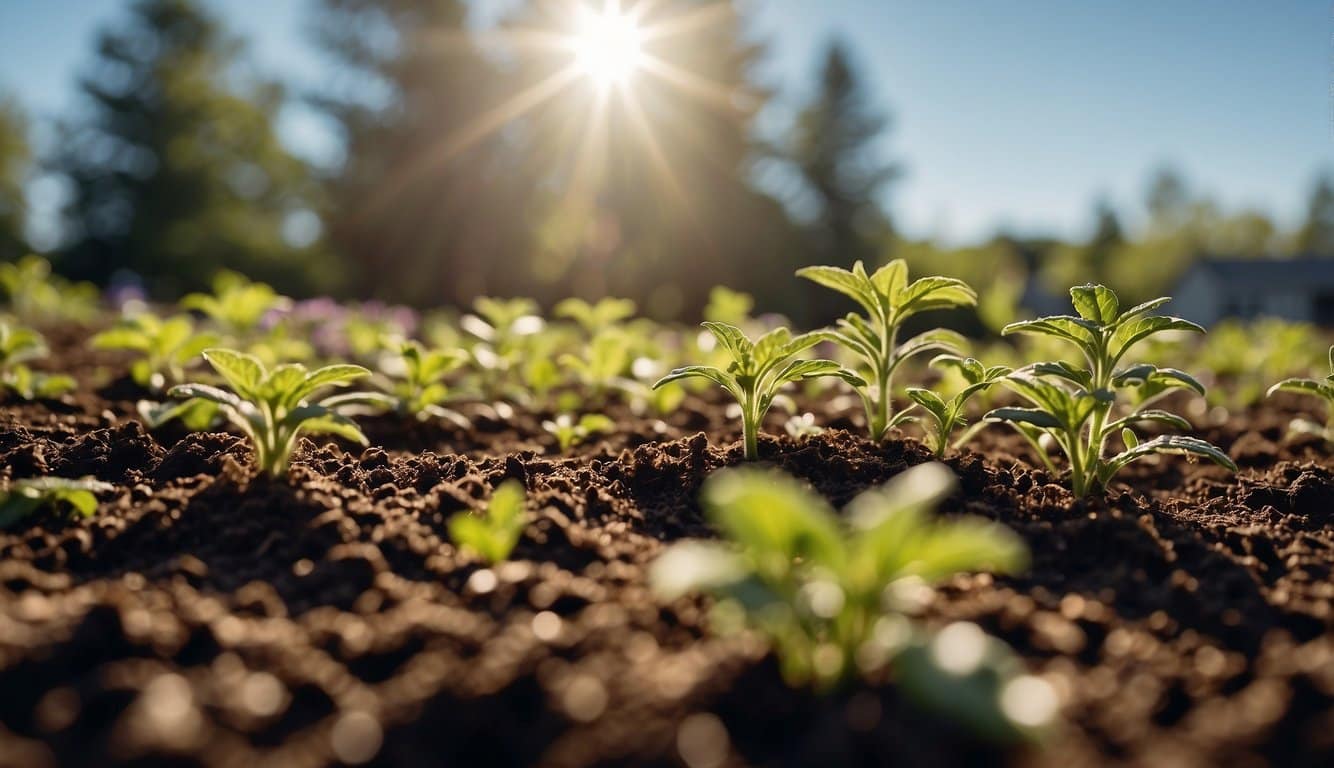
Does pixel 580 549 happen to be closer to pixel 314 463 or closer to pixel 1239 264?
pixel 314 463

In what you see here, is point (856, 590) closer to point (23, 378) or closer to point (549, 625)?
point (549, 625)

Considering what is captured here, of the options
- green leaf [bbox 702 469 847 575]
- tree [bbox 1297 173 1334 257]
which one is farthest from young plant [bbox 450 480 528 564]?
tree [bbox 1297 173 1334 257]

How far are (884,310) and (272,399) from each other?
1.95 meters

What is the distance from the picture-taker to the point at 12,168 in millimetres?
34000

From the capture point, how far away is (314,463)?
276 centimetres

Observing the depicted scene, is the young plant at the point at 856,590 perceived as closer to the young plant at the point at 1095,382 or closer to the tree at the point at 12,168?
the young plant at the point at 1095,382

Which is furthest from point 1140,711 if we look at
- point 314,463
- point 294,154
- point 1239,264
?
point 1239,264

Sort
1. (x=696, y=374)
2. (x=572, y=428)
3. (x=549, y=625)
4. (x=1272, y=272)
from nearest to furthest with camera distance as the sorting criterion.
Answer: (x=549, y=625) < (x=696, y=374) < (x=572, y=428) < (x=1272, y=272)

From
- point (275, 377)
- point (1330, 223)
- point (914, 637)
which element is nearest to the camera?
point (914, 637)

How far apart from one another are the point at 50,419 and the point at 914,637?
140 inches

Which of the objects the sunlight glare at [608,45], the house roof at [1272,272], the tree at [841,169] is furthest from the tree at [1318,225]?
the sunlight glare at [608,45]

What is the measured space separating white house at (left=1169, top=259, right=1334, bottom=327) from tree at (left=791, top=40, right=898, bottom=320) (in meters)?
17.0

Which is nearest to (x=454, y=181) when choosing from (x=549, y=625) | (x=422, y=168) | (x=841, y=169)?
(x=422, y=168)

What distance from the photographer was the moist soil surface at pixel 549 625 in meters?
1.30
